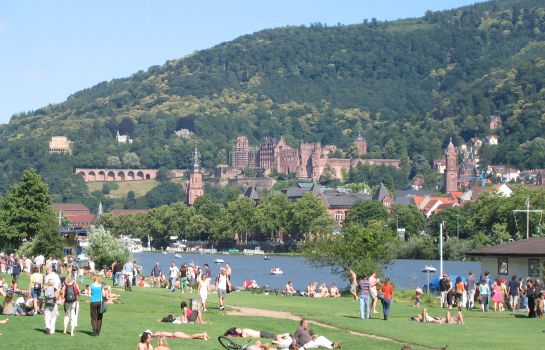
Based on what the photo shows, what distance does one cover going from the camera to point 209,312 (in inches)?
1544

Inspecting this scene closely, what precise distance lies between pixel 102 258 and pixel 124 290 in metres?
21.8

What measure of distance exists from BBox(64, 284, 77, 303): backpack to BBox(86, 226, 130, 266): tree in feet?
130

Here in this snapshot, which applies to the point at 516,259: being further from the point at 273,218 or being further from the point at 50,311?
the point at 273,218

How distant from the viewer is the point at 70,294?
102 ft

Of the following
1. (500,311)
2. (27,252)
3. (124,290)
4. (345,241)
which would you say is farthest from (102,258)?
(500,311)

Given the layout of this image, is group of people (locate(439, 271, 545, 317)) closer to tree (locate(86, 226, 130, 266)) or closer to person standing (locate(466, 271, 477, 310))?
person standing (locate(466, 271, 477, 310))

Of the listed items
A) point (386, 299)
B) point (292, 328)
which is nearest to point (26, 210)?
point (386, 299)

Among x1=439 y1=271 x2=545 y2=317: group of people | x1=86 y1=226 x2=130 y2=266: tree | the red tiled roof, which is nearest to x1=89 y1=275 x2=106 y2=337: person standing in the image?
x1=439 y1=271 x2=545 y2=317: group of people

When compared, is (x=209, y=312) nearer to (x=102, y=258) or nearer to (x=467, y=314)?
(x=467, y=314)

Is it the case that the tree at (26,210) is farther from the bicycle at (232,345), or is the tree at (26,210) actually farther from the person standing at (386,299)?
the bicycle at (232,345)

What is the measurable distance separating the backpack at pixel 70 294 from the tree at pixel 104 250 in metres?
39.7

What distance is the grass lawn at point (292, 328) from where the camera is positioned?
99.4 feet

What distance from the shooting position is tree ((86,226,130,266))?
71.4m

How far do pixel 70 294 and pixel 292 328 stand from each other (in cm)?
676
